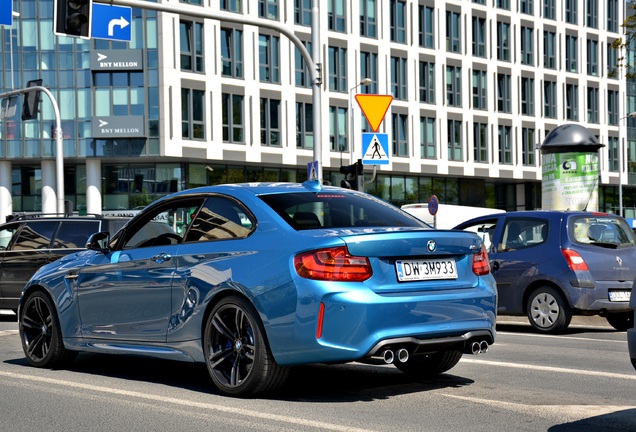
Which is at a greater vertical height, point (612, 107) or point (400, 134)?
point (612, 107)

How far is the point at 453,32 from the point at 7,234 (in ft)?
169

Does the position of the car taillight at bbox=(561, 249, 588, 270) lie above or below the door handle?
below

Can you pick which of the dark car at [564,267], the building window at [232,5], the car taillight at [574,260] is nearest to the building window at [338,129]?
the building window at [232,5]

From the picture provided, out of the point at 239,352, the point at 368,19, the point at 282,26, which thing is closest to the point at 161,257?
the point at 239,352

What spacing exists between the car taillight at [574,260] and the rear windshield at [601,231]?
0.19 m

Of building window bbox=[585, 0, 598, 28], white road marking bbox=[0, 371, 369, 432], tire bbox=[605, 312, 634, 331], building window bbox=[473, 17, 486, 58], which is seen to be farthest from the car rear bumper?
building window bbox=[585, 0, 598, 28]

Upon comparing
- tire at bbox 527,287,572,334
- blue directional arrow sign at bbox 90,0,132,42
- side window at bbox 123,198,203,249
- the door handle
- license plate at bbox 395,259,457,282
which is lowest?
tire at bbox 527,287,572,334

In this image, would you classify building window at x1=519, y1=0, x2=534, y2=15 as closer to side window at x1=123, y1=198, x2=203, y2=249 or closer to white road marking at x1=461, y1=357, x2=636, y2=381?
white road marking at x1=461, y1=357, x2=636, y2=381

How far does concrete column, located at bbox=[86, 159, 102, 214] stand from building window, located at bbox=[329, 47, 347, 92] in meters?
13.2

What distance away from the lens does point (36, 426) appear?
653 centimetres

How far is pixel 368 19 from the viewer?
61750mm

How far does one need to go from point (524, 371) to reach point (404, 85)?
5538 centimetres

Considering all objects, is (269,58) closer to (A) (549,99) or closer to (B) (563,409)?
(A) (549,99)

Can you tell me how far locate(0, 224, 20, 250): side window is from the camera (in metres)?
17.5
